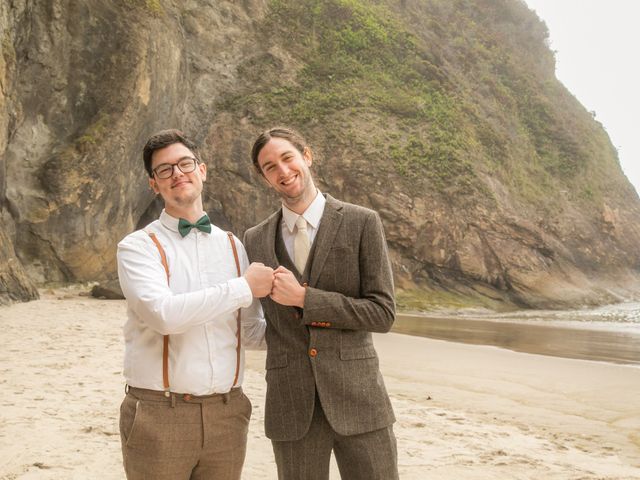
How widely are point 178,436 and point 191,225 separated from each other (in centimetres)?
77

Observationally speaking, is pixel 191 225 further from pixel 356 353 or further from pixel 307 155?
pixel 356 353

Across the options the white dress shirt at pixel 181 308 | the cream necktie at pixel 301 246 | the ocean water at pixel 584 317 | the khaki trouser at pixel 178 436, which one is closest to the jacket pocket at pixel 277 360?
the white dress shirt at pixel 181 308

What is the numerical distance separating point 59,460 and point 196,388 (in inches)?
84.0

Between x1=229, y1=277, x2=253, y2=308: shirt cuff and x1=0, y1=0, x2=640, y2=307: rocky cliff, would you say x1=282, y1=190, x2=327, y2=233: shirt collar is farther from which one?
x1=0, y1=0, x2=640, y2=307: rocky cliff

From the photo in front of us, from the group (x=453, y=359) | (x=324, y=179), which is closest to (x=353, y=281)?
(x=453, y=359)

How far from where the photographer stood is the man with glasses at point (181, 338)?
210 centimetres

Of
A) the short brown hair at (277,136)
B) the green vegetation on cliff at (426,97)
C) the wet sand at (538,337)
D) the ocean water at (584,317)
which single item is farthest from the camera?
the green vegetation on cliff at (426,97)

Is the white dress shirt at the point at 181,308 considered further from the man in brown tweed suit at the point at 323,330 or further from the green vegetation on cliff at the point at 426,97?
the green vegetation on cliff at the point at 426,97

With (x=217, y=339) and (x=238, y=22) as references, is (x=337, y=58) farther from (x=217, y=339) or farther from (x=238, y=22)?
(x=217, y=339)

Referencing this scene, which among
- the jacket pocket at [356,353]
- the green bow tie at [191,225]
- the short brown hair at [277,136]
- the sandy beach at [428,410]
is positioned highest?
the short brown hair at [277,136]

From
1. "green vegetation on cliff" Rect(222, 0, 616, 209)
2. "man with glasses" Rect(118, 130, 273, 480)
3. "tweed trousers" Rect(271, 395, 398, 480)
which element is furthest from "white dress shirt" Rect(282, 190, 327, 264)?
"green vegetation on cliff" Rect(222, 0, 616, 209)

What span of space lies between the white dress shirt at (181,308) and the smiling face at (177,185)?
58 millimetres

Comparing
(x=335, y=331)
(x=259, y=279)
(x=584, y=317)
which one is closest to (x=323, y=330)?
(x=335, y=331)

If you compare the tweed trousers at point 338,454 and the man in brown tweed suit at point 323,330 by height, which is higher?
the man in brown tweed suit at point 323,330
